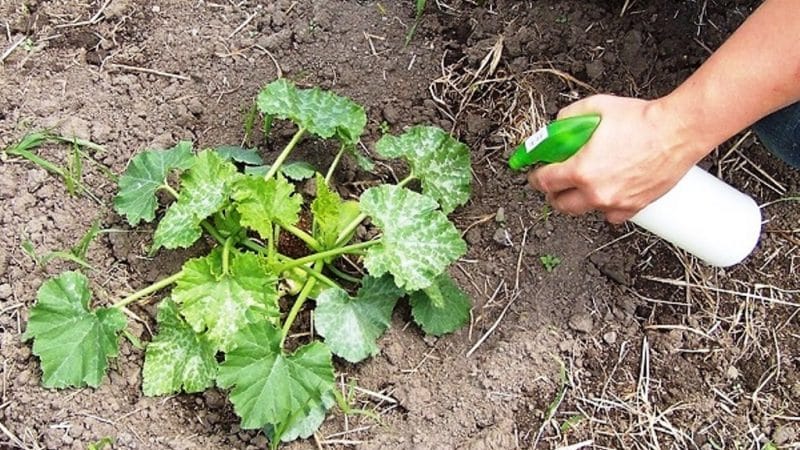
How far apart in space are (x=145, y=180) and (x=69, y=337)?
30 cm

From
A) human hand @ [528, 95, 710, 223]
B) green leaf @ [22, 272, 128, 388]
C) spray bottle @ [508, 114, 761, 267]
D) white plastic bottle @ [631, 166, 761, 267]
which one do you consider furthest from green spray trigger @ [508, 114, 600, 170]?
green leaf @ [22, 272, 128, 388]

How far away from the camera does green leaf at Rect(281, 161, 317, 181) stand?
187cm

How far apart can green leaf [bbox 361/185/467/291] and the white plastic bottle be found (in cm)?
32

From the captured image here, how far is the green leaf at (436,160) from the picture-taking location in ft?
6.20

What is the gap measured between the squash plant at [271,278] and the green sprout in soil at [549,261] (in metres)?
0.17

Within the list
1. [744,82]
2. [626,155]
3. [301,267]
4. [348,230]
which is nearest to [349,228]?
[348,230]

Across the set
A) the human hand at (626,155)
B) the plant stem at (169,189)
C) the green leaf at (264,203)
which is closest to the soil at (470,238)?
the plant stem at (169,189)

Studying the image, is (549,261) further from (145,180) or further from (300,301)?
(145,180)

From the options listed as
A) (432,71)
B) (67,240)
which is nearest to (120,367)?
(67,240)

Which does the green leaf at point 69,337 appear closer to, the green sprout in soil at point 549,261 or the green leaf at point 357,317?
the green leaf at point 357,317

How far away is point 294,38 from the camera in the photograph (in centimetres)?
206

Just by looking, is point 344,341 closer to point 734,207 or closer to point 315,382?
point 315,382

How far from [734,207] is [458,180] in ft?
1.59

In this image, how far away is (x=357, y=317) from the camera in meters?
1.79
